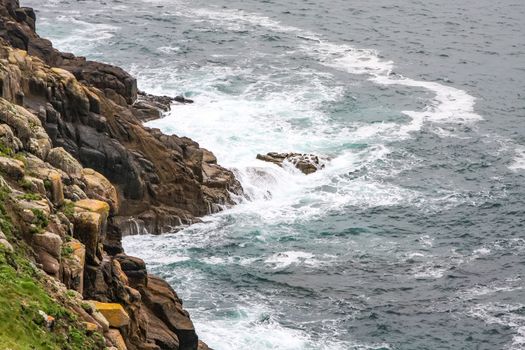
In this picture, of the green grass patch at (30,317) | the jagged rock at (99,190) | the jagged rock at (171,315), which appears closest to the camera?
the green grass patch at (30,317)

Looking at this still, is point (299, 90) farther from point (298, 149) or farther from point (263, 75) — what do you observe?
point (298, 149)

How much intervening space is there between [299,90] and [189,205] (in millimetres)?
33468

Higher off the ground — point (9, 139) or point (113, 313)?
point (9, 139)

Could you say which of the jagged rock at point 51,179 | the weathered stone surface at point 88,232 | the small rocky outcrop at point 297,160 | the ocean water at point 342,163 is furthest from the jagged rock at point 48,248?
the small rocky outcrop at point 297,160

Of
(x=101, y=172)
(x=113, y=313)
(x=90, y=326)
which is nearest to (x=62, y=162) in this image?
(x=113, y=313)

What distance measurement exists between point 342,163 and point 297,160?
179 inches

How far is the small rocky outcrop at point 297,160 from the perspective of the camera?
73750 mm

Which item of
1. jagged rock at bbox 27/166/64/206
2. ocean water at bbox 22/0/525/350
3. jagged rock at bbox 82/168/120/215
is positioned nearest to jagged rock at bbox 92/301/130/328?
jagged rock at bbox 27/166/64/206

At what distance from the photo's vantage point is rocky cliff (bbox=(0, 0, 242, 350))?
2912 centimetres

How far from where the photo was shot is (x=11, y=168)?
1345 inches

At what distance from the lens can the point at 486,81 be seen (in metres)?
102

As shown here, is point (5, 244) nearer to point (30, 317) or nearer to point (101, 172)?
point (30, 317)

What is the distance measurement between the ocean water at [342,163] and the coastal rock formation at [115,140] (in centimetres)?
211

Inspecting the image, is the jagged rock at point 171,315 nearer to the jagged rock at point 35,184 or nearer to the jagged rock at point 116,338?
the jagged rock at point 116,338
